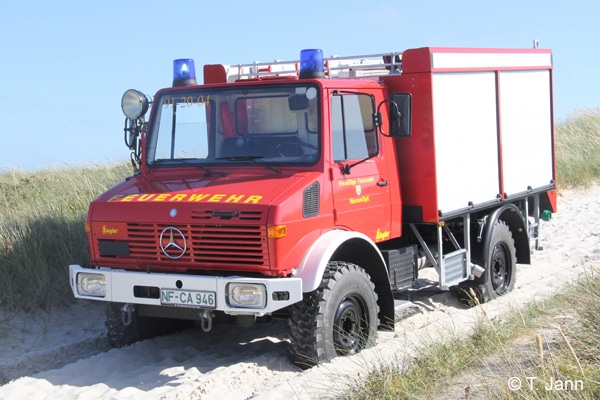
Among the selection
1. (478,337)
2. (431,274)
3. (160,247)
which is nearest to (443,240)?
(431,274)

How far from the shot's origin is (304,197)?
20.7 feet

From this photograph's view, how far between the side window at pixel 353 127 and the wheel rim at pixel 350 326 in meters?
1.23

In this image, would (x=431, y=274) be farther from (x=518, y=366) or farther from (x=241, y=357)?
(x=518, y=366)

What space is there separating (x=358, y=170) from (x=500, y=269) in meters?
3.25

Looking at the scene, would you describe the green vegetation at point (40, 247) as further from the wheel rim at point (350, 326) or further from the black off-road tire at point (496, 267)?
the black off-road tire at point (496, 267)

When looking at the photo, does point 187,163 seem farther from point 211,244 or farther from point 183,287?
point 183,287

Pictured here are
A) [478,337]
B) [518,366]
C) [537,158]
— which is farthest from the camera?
[537,158]

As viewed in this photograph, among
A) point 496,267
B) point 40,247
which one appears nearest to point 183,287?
point 40,247

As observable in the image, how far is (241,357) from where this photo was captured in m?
6.98

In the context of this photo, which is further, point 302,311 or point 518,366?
point 302,311

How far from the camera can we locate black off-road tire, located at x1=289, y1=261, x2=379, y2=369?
20.6 feet

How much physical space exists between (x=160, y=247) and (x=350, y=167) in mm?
1756

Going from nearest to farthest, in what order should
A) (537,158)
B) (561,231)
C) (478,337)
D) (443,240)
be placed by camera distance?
1. (478,337)
2. (443,240)
3. (537,158)
4. (561,231)

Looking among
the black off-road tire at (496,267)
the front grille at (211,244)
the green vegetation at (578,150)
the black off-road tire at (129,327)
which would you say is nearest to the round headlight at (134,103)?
the front grille at (211,244)
